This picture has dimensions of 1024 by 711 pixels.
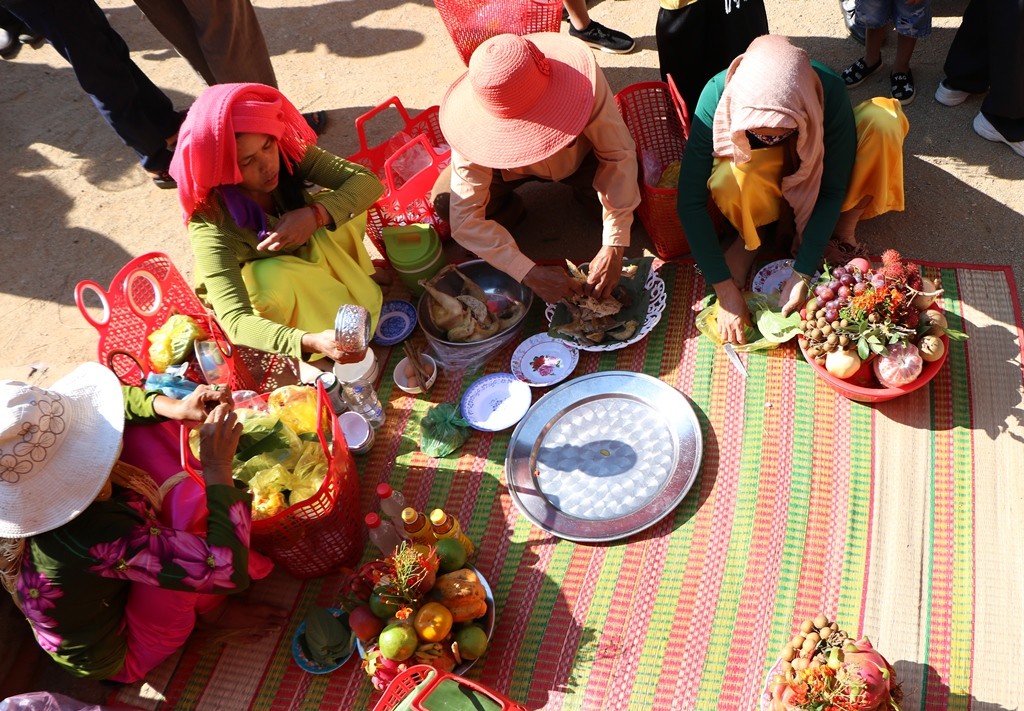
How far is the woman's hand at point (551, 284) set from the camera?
10.3 ft

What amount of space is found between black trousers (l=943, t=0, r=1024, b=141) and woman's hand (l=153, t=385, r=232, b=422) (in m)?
3.35

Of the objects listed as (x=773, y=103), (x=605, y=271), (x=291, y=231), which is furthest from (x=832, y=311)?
(x=291, y=231)

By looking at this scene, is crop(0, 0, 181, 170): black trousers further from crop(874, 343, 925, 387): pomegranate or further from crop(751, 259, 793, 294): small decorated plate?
crop(874, 343, 925, 387): pomegranate

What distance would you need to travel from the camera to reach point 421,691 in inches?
82.7

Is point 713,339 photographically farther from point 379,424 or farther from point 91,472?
point 91,472

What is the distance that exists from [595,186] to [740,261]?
2.24 feet

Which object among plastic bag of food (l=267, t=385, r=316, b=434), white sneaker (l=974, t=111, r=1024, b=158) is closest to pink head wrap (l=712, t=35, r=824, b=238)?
white sneaker (l=974, t=111, r=1024, b=158)

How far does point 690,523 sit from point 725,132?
135 centimetres

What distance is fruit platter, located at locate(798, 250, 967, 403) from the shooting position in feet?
8.73

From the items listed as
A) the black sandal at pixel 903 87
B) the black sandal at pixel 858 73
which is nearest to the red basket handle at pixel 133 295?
the black sandal at pixel 858 73

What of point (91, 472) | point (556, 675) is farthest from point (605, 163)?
point (91, 472)

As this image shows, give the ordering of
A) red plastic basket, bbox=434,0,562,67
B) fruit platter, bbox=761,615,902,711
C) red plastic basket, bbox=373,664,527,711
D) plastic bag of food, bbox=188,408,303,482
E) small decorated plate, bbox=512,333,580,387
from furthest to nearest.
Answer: red plastic basket, bbox=434,0,562,67, small decorated plate, bbox=512,333,580,387, plastic bag of food, bbox=188,408,303,482, red plastic basket, bbox=373,664,527,711, fruit platter, bbox=761,615,902,711

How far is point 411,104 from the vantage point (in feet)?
15.4

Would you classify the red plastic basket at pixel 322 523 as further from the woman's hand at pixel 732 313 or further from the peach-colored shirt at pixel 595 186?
the woman's hand at pixel 732 313
